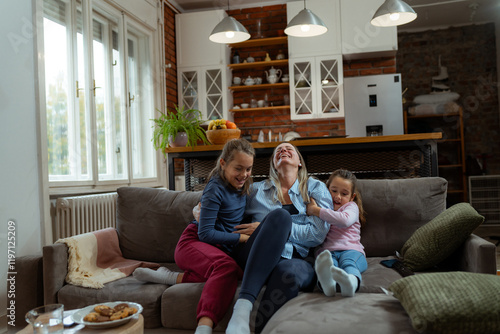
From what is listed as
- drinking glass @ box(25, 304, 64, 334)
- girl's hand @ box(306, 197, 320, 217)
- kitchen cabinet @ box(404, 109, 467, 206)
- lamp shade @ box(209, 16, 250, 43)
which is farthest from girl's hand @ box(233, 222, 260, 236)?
kitchen cabinet @ box(404, 109, 467, 206)

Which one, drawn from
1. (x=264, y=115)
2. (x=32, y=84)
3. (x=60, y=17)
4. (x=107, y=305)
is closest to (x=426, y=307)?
(x=107, y=305)

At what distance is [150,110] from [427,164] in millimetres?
3245

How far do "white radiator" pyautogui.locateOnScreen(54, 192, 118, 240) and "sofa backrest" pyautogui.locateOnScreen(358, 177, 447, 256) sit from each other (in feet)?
7.26

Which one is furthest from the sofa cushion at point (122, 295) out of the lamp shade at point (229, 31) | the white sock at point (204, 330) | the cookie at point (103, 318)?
the lamp shade at point (229, 31)

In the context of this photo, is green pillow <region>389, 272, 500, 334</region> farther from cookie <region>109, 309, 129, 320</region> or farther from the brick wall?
the brick wall

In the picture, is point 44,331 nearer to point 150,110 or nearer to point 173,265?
point 173,265

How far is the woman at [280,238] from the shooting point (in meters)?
1.73

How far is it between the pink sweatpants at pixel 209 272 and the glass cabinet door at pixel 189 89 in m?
3.68

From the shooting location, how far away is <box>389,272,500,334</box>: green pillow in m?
1.17

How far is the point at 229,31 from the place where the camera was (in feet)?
12.1

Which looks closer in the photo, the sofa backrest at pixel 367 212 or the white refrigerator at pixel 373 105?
the sofa backrest at pixel 367 212

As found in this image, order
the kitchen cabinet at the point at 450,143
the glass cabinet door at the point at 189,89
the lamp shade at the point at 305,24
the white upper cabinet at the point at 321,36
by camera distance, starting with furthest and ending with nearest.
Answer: the kitchen cabinet at the point at 450,143
the glass cabinet door at the point at 189,89
the white upper cabinet at the point at 321,36
the lamp shade at the point at 305,24

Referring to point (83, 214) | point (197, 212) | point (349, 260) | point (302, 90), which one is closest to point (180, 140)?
point (83, 214)

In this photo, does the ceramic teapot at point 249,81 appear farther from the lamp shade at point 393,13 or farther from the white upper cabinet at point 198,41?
the lamp shade at point 393,13
